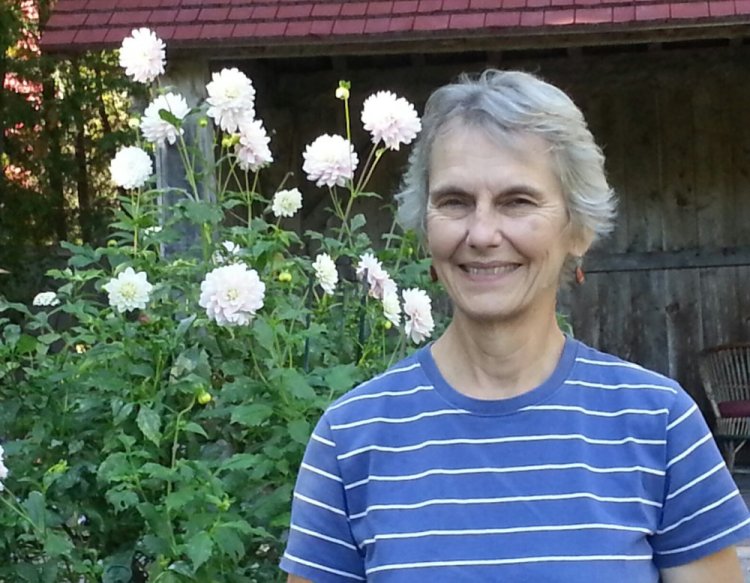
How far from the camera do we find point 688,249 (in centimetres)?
688

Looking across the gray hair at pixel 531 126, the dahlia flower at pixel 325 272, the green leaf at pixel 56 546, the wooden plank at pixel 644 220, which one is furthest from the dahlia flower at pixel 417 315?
the wooden plank at pixel 644 220

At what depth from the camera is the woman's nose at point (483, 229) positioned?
65.7 inches

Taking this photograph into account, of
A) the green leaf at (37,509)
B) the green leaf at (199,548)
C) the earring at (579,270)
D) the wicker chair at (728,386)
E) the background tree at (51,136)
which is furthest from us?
the background tree at (51,136)

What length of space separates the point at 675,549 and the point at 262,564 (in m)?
1.22

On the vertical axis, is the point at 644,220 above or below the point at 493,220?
above

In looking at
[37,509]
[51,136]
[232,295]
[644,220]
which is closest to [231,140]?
[232,295]

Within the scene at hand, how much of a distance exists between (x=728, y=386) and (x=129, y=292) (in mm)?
4699

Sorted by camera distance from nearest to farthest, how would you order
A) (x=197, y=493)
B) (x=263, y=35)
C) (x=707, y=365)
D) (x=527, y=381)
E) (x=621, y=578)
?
(x=621, y=578) → (x=527, y=381) → (x=197, y=493) → (x=263, y=35) → (x=707, y=365)

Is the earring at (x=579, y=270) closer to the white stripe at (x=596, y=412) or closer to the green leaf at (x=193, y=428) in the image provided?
the white stripe at (x=596, y=412)

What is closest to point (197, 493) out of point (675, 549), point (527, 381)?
point (527, 381)

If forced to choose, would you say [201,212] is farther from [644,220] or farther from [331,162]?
[644,220]

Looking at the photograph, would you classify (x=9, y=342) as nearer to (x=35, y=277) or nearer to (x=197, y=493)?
(x=197, y=493)

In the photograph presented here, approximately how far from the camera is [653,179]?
22.7 feet

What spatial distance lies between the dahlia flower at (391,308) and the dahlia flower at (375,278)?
2 cm
